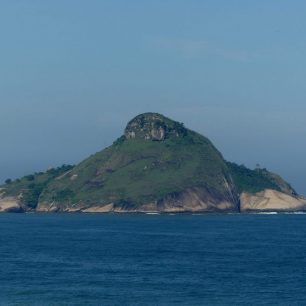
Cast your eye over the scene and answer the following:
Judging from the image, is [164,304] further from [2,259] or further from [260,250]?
[260,250]

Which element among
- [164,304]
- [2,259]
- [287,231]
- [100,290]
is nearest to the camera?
[164,304]

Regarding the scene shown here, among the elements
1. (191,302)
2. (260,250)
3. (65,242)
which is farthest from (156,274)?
(65,242)

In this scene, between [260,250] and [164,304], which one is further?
[260,250]

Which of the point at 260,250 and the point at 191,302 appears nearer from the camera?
the point at 191,302

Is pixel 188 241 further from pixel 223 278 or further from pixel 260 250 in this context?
pixel 223 278

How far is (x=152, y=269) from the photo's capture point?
A: 357 feet

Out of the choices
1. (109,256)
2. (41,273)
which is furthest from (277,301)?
(109,256)

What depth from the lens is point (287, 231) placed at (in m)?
194

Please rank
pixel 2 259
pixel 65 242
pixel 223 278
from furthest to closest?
1. pixel 65 242
2. pixel 2 259
3. pixel 223 278

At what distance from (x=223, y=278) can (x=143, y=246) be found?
4610cm

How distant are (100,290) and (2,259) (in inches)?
1337

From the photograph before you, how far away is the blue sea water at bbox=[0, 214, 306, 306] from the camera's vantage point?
285ft

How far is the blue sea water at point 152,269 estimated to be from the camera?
8675 centimetres

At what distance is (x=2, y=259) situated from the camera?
12138 centimetres
